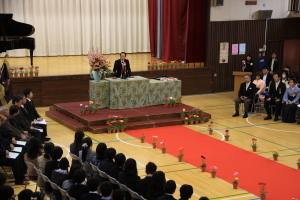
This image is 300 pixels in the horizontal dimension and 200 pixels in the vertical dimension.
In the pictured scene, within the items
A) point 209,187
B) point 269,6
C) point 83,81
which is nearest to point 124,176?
point 209,187

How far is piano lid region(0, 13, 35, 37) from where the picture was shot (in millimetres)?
16547

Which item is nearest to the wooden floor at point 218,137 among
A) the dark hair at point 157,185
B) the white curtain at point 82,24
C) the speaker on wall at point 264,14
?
the dark hair at point 157,185

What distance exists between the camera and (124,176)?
7430 millimetres

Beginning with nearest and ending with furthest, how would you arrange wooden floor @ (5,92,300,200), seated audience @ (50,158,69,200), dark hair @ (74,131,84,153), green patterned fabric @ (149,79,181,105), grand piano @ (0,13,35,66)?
seated audience @ (50,158,69,200) → dark hair @ (74,131,84,153) → wooden floor @ (5,92,300,200) → green patterned fabric @ (149,79,181,105) → grand piano @ (0,13,35,66)

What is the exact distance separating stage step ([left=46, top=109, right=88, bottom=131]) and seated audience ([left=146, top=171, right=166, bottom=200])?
6.59 m

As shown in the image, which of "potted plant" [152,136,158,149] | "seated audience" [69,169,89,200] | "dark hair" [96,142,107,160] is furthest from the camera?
"potted plant" [152,136,158,149]

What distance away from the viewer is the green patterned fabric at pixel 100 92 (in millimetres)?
14297

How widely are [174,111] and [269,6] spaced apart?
303 inches

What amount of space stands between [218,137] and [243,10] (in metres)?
8.03

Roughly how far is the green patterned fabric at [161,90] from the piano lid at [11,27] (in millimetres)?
5115

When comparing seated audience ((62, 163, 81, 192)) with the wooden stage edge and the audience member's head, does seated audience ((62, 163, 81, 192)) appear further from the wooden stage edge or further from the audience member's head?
the wooden stage edge

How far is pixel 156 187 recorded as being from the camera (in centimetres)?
688

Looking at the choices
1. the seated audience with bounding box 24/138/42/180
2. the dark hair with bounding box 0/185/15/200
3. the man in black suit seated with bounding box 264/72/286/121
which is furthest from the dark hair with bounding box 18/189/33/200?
the man in black suit seated with bounding box 264/72/286/121

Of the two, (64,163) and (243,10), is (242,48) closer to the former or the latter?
(243,10)
